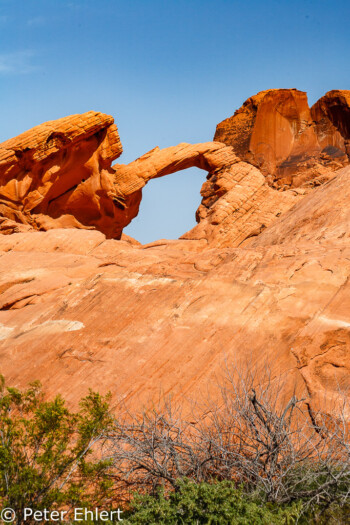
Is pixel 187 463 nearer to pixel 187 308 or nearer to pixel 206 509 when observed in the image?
pixel 206 509

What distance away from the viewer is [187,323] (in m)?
8.33

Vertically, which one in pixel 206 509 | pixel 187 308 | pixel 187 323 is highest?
pixel 187 308

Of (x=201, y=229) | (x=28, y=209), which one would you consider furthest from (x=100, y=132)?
(x=201, y=229)

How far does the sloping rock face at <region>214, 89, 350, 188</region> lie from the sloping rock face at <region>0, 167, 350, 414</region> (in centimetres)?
2152

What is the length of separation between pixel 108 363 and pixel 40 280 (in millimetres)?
4087

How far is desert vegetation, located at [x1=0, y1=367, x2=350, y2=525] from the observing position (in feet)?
19.0

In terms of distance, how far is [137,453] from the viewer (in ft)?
21.2

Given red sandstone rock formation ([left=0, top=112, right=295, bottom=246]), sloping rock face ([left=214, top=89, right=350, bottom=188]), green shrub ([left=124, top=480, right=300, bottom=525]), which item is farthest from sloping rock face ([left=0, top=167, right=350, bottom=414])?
sloping rock face ([left=214, top=89, right=350, bottom=188])

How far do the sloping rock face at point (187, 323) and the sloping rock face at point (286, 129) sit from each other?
2152cm

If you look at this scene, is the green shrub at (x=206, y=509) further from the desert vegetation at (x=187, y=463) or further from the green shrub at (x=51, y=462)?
the green shrub at (x=51, y=462)

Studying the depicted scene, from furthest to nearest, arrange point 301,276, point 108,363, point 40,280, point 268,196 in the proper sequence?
point 268,196, point 40,280, point 301,276, point 108,363

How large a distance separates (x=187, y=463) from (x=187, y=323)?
8.18 ft

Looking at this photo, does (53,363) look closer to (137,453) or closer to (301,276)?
(137,453)

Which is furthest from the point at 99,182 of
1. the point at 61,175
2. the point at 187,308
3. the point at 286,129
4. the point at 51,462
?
the point at 286,129
